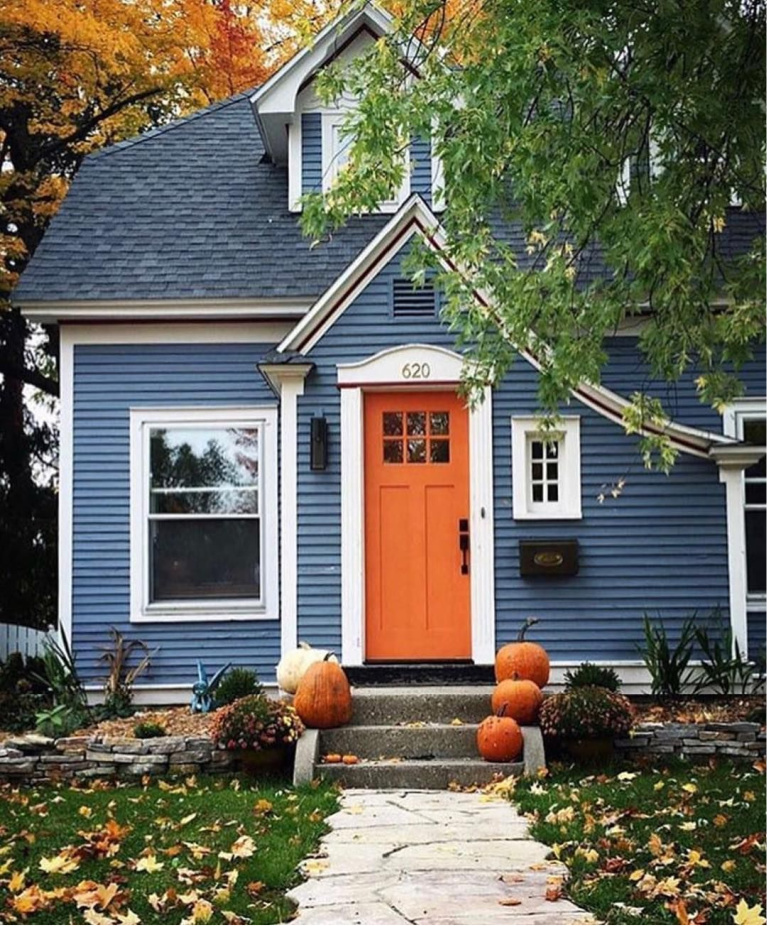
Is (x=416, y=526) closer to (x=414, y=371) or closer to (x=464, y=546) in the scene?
(x=464, y=546)

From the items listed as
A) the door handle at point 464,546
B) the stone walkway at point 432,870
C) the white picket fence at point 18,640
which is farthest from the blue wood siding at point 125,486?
the stone walkway at point 432,870

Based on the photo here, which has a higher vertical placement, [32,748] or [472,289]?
[472,289]

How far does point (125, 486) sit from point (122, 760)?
3153 mm

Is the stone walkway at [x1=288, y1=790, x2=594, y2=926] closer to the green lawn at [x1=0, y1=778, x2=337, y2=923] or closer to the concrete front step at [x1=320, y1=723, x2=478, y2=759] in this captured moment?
the green lawn at [x1=0, y1=778, x2=337, y2=923]

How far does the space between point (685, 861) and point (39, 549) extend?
1213 centimetres

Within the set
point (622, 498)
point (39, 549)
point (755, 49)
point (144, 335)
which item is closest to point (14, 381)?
point (39, 549)

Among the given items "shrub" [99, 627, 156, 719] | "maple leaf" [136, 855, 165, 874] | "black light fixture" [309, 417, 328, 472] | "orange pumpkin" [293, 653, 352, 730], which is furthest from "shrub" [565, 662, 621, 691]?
"maple leaf" [136, 855, 165, 874]

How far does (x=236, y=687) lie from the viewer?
10.3 meters

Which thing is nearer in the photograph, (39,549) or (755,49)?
→ (755,49)

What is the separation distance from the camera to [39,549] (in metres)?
16.5

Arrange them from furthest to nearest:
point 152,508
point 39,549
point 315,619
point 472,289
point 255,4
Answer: point 255,4 → point 39,549 → point 152,508 → point 315,619 → point 472,289

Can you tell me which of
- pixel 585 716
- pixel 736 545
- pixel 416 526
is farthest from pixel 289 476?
pixel 736 545

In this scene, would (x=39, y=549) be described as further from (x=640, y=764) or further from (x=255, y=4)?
(x=640, y=764)

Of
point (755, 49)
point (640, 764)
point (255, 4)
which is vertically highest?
point (255, 4)
